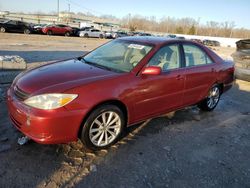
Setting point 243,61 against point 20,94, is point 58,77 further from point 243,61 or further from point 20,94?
point 243,61

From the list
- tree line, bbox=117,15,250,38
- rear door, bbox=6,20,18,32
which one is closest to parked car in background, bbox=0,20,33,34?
rear door, bbox=6,20,18,32

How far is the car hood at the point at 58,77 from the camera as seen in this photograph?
322cm

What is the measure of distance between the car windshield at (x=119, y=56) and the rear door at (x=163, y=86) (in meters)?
0.25

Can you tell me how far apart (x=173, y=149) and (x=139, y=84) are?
112 centimetres

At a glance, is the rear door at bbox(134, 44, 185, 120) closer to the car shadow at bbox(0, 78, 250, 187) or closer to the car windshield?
the car windshield

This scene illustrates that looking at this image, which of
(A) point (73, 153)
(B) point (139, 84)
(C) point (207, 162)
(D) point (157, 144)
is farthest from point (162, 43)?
(A) point (73, 153)

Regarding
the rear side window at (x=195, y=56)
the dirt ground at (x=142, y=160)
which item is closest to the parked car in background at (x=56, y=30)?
the dirt ground at (x=142, y=160)

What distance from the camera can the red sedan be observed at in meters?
3.09

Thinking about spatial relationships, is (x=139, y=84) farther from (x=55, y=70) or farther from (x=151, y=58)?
(x=55, y=70)

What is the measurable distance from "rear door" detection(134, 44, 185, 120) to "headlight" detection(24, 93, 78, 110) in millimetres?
1118

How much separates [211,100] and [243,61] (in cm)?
408

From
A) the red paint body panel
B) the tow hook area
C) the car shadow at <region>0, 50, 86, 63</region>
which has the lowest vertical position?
the tow hook area

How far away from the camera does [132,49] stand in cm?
437

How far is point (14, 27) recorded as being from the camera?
1104 inches
